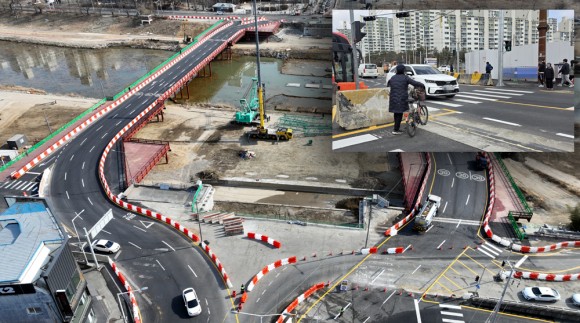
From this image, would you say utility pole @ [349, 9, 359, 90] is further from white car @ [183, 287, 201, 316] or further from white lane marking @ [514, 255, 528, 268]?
white car @ [183, 287, 201, 316]

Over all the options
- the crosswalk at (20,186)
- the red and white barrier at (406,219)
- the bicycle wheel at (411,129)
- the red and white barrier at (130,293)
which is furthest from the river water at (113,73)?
the red and white barrier at (130,293)

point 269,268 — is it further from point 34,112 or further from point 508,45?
point 34,112

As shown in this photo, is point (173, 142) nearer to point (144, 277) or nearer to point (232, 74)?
point (144, 277)

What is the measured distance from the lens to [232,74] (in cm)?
10844

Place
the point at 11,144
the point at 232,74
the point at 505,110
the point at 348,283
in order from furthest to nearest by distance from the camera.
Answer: the point at 232,74 < the point at 11,144 < the point at 505,110 < the point at 348,283

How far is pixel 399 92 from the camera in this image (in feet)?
140

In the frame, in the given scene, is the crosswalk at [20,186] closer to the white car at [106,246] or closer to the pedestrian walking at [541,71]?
the white car at [106,246]

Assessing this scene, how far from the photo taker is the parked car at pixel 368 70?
156 ft

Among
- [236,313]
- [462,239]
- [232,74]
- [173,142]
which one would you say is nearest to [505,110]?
[462,239]

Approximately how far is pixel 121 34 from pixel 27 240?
385ft

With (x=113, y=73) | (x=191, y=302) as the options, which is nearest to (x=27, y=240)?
(x=191, y=302)

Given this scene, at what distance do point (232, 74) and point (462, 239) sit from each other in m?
75.0

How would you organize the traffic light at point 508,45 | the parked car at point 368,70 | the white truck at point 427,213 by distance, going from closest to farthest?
the traffic light at point 508,45 → the white truck at point 427,213 → the parked car at point 368,70

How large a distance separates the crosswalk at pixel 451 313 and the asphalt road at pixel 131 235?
17.4m
